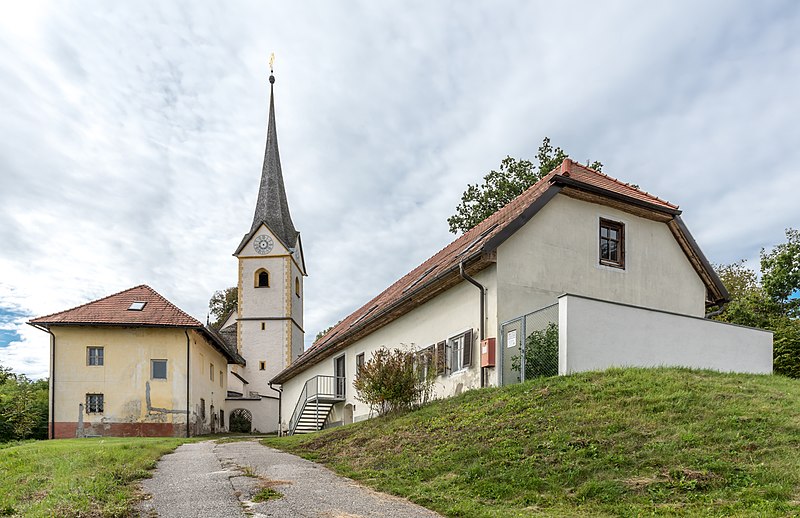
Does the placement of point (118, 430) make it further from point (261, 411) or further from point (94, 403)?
point (261, 411)

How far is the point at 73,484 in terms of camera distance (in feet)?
26.5

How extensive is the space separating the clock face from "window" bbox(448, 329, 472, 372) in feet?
115

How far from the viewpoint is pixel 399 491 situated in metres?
8.61

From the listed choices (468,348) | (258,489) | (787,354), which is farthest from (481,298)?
Result: (787,354)

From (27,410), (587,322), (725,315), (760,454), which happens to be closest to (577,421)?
(760,454)

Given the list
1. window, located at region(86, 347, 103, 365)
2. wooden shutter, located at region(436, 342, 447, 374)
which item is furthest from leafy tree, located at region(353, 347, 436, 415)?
window, located at region(86, 347, 103, 365)

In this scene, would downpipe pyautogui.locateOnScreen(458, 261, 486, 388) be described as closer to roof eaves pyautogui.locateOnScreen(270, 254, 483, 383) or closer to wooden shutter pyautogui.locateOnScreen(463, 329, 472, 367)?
roof eaves pyautogui.locateOnScreen(270, 254, 483, 383)

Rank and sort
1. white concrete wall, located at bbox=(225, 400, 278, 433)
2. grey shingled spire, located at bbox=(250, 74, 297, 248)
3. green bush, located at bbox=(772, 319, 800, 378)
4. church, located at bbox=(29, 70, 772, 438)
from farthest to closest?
grey shingled spire, located at bbox=(250, 74, 297, 248) < white concrete wall, located at bbox=(225, 400, 278, 433) < green bush, located at bbox=(772, 319, 800, 378) < church, located at bbox=(29, 70, 772, 438)

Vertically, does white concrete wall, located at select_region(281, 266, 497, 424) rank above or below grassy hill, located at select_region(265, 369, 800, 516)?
above

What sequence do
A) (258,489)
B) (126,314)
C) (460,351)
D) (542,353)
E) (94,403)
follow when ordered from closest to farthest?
(258,489) < (542,353) < (460,351) < (94,403) < (126,314)

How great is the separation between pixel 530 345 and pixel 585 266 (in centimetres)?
375

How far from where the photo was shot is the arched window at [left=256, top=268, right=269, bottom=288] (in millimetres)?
50062

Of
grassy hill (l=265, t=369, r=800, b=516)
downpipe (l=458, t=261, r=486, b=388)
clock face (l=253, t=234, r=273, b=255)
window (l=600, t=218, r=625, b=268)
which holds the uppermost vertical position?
clock face (l=253, t=234, r=273, b=255)

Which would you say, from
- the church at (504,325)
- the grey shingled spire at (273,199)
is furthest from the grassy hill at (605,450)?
the grey shingled spire at (273,199)
